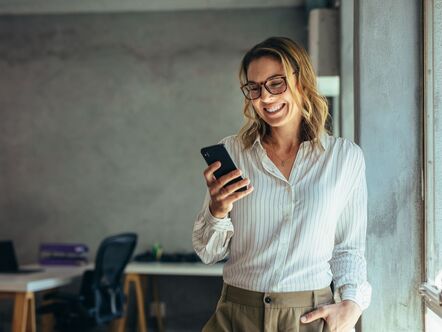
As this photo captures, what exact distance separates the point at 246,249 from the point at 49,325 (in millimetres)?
4858

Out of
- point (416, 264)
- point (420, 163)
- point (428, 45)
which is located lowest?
point (416, 264)

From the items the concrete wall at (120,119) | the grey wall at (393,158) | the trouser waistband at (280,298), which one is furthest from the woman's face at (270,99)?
the concrete wall at (120,119)

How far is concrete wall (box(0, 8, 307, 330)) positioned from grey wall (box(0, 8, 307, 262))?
1cm

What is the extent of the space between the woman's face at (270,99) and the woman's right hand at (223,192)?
0.19 metres

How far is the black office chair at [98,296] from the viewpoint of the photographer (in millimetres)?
5426

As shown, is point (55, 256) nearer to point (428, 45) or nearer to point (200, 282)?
point (200, 282)

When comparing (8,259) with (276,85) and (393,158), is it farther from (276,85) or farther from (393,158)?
(276,85)

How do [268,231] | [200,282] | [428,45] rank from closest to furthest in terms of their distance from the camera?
[268,231], [428,45], [200,282]

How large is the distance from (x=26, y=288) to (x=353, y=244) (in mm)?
3435

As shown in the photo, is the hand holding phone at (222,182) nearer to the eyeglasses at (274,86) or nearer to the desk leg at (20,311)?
the eyeglasses at (274,86)

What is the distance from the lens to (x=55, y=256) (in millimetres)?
6473

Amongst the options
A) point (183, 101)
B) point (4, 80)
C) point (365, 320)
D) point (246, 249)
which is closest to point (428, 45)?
point (365, 320)

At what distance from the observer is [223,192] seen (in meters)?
1.68

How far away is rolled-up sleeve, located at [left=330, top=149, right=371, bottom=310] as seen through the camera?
1795 mm
